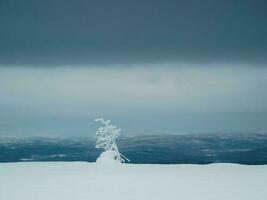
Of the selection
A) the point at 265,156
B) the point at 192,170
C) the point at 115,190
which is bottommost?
the point at 115,190

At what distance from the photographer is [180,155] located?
31.4ft

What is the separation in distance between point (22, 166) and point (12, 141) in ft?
8.45

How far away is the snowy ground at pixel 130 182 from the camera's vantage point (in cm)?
466

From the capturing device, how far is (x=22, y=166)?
7379 millimetres

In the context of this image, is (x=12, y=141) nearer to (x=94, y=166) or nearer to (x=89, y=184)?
(x=94, y=166)

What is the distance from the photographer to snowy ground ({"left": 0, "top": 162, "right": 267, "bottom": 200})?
15.3ft

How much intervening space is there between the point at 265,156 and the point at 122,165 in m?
4.10

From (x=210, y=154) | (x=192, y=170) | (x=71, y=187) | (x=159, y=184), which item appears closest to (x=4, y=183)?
(x=71, y=187)

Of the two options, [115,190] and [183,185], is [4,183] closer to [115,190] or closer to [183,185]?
[115,190]

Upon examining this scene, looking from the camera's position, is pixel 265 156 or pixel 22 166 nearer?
pixel 22 166

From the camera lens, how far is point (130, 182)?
5516mm

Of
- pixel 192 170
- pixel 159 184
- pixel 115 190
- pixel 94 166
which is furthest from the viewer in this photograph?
pixel 94 166

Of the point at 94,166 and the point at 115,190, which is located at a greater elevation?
the point at 94,166

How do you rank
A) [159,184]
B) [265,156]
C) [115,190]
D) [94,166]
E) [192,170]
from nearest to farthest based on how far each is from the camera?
[115,190]
[159,184]
[192,170]
[94,166]
[265,156]
